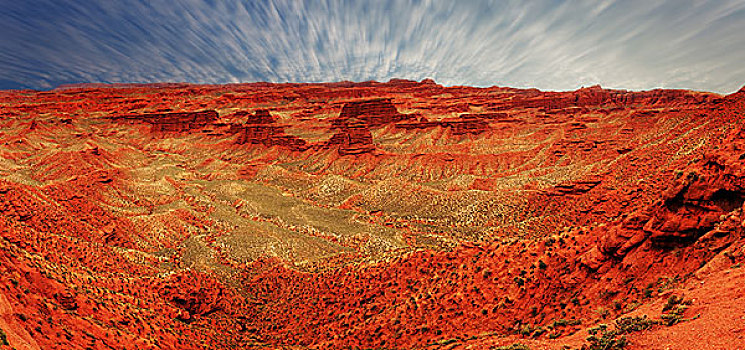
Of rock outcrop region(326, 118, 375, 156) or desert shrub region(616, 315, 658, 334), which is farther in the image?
rock outcrop region(326, 118, 375, 156)

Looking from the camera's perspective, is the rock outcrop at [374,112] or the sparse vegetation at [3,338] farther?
the rock outcrop at [374,112]

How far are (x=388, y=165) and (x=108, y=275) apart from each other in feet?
128

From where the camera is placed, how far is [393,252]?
59.4 ft

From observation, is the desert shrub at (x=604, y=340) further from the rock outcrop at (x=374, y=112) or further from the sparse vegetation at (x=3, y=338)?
the rock outcrop at (x=374, y=112)

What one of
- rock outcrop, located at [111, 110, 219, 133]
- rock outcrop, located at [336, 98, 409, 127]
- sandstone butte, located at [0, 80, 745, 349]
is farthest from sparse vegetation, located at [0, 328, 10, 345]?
rock outcrop, located at [111, 110, 219, 133]

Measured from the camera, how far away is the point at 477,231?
82.4 feet

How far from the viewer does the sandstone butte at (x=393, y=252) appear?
24.4 feet

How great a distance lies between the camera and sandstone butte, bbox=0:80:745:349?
24.4 feet

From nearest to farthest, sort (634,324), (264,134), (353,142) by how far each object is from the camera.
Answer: (634,324), (353,142), (264,134)

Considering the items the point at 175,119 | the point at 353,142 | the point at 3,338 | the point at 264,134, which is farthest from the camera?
the point at 175,119

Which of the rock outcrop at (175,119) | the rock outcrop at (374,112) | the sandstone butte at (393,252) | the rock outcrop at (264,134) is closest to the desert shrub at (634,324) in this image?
the sandstone butte at (393,252)

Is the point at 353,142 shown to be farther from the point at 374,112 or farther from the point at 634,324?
the point at 634,324

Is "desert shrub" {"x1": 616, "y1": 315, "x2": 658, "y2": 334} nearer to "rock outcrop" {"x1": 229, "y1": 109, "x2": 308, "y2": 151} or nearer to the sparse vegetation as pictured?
the sparse vegetation

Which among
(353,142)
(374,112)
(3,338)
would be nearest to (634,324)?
(3,338)
